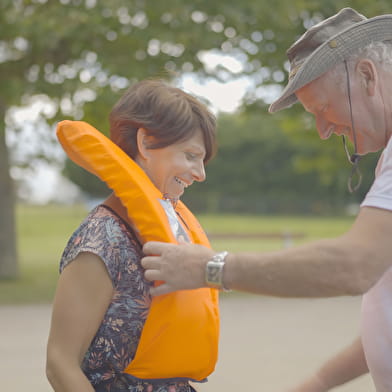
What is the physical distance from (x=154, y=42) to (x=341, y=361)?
9.76m

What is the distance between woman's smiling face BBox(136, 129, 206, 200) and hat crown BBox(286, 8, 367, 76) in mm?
416

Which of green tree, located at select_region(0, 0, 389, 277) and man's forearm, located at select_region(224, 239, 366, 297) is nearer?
man's forearm, located at select_region(224, 239, 366, 297)

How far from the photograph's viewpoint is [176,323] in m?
2.20

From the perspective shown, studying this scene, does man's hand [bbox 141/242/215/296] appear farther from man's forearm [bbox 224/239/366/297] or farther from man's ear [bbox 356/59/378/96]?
man's ear [bbox 356/59/378/96]

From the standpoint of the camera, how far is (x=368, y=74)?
220 centimetres

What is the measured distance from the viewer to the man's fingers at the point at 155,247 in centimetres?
204

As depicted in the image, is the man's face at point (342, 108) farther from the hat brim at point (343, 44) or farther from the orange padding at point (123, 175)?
the orange padding at point (123, 175)

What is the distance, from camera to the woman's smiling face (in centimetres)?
237

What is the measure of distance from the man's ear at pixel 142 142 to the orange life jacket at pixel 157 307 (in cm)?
5

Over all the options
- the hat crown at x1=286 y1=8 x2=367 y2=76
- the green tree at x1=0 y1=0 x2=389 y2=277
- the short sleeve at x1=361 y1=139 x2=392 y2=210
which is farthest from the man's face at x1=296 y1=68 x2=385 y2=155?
the green tree at x1=0 y1=0 x2=389 y2=277

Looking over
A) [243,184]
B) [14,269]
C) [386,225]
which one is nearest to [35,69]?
[14,269]

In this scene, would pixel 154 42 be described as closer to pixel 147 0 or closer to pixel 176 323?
pixel 147 0

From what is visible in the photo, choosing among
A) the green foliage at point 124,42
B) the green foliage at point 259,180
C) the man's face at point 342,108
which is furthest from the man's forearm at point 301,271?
the green foliage at point 259,180

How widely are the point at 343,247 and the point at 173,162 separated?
720 mm
